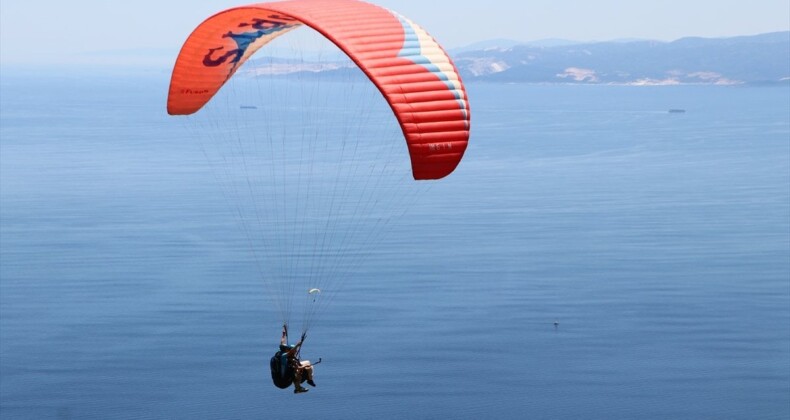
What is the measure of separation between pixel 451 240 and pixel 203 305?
2442 centimetres

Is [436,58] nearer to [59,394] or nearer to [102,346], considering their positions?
[59,394]

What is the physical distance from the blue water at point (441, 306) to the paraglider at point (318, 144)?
4.70 metres

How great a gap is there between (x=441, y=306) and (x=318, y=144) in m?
89.9

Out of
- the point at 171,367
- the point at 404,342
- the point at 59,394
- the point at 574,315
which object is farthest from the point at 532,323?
the point at 59,394

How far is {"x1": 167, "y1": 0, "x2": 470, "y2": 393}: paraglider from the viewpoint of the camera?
21.5 metres

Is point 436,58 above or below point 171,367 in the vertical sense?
above

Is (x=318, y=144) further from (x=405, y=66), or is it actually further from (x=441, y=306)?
(x=405, y=66)

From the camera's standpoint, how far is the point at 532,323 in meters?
70.1

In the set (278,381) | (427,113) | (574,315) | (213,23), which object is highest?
(213,23)

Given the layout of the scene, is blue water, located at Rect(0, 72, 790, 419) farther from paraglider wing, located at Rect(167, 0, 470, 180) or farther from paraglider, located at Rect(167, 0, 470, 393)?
paraglider wing, located at Rect(167, 0, 470, 180)

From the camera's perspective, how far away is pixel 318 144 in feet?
520

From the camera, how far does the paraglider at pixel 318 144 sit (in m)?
21.5

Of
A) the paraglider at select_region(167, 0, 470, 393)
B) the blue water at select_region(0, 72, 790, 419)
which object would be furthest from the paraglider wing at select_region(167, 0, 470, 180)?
the blue water at select_region(0, 72, 790, 419)

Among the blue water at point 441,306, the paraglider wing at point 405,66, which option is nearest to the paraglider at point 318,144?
the paraglider wing at point 405,66
